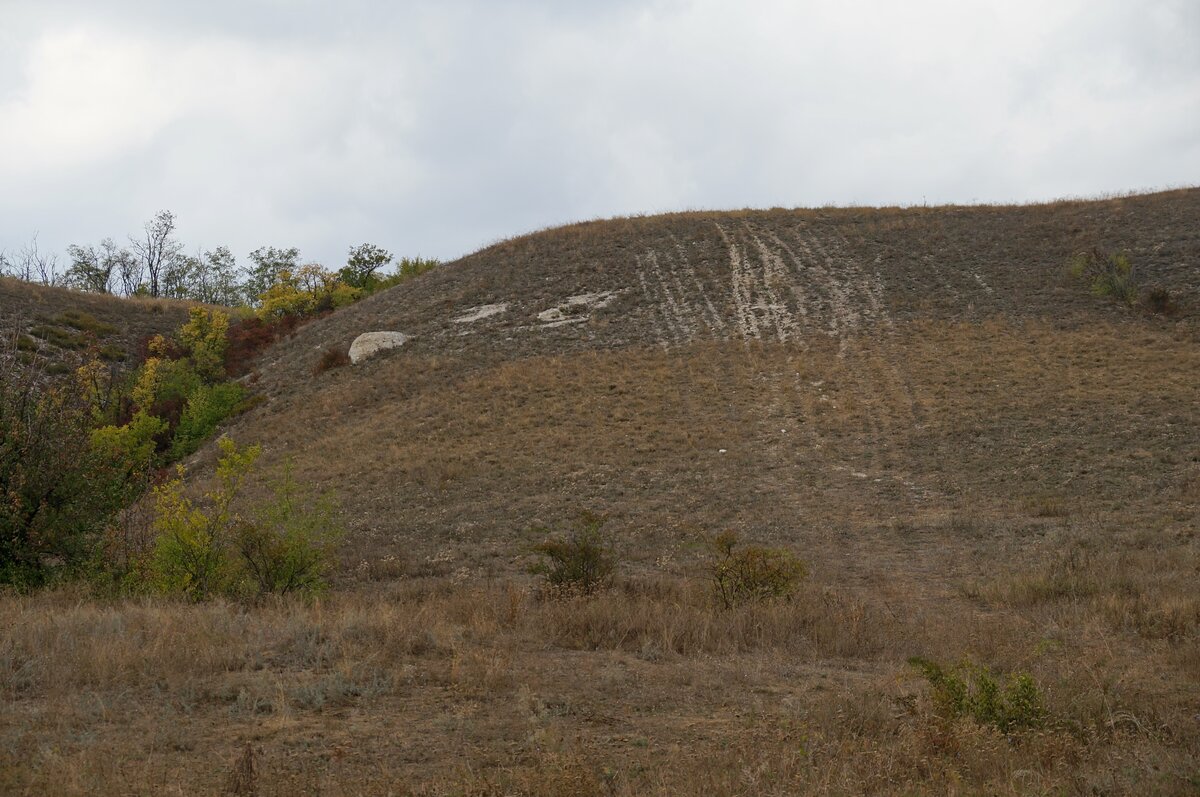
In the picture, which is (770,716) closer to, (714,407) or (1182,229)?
(714,407)

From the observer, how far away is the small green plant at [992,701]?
6.07m

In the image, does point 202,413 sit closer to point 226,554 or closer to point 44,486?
point 44,486

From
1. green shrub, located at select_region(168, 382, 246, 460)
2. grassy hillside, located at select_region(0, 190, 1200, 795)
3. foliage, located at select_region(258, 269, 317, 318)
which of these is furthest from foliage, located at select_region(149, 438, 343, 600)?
foliage, located at select_region(258, 269, 317, 318)

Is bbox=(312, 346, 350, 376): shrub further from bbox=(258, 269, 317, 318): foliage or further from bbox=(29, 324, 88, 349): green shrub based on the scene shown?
bbox=(29, 324, 88, 349): green shrub

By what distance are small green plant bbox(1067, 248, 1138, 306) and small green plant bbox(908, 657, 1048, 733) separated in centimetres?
2854

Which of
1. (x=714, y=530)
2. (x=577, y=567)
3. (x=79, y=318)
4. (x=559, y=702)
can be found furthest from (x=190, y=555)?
(x=79, y=318)

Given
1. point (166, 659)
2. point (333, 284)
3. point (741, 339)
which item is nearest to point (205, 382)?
point (333, 284)

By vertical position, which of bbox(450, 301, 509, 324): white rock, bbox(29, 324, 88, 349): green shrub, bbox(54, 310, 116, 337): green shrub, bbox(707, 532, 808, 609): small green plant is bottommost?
bbox(707, 532, 808, 609): small green plant

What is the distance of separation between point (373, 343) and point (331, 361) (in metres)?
1.76

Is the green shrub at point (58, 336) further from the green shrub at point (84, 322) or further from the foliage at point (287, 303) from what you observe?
the foliage at point (287, 303)

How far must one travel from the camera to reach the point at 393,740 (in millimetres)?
5926

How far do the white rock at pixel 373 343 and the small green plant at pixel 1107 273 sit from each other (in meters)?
25.7

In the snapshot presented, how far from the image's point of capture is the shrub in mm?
34688

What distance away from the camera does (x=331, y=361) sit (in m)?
34.9
